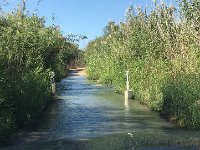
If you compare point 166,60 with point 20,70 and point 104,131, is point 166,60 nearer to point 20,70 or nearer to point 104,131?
point 20,70

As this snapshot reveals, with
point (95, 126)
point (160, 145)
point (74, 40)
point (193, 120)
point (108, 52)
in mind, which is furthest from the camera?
point (108, 52)

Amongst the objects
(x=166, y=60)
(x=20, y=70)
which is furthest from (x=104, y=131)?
(x=166, y=60)

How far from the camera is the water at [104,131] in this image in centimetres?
1058

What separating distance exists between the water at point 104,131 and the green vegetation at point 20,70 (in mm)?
507

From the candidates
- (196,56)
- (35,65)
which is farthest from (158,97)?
(35,65)

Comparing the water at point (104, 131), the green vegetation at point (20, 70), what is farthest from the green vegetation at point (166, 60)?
the green vegetation at point (20, 70)

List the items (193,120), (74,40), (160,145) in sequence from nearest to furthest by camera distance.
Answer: (160,145), (193,120), (74,40)

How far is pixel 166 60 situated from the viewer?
18000 millimetres

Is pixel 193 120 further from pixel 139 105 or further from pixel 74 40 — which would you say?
pixel 74 40

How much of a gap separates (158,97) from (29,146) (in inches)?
279

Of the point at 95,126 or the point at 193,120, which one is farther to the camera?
the point at 95,126

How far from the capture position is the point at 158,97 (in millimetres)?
16609

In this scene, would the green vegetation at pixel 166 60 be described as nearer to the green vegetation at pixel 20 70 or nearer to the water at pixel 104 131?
the water at pixel 104 131

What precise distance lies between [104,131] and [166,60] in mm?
6264
